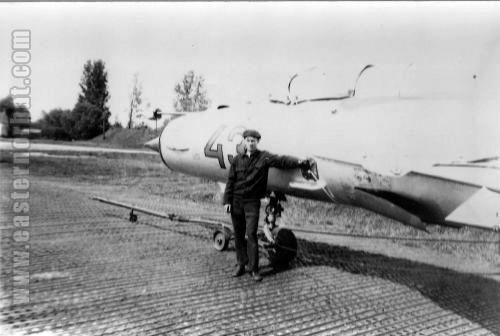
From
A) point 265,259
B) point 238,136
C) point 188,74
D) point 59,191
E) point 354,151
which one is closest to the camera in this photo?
point 354,151

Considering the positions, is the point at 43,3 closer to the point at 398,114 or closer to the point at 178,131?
the point at 178,131

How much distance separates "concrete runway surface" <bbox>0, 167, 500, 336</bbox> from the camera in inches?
168

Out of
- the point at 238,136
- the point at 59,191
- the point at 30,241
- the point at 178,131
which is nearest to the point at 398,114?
the point at 238,136

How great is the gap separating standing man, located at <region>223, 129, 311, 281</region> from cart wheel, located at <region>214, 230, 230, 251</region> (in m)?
→ 0.87

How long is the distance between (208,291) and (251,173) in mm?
1358

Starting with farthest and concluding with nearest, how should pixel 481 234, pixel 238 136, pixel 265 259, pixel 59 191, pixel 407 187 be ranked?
pixel 59 191, pixel 481 234, pixel 265 259, pixel 238 136, pixel 407 187

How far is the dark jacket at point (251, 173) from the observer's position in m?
5.37

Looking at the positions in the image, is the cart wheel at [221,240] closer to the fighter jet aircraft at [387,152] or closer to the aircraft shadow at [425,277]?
the aircraft shadow at [425,277]

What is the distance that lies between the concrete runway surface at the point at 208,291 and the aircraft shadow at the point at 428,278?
0.01 m

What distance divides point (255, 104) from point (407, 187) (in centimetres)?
239

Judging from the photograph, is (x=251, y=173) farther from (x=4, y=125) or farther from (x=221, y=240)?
(x=4, y=125)

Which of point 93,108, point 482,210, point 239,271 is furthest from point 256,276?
point 93,108

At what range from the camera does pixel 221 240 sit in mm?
6691

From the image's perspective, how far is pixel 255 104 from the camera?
20.2 feet
